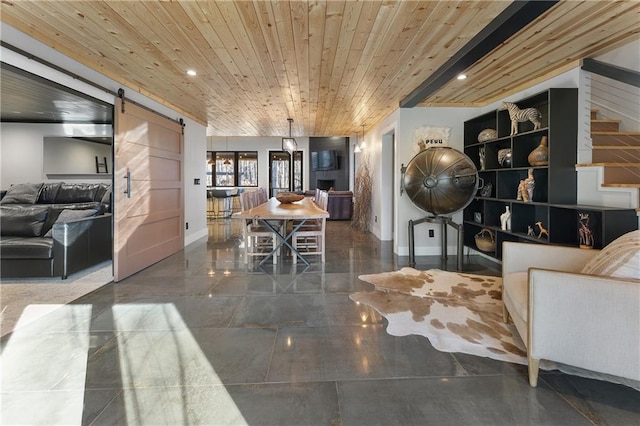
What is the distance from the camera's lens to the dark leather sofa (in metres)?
3.57

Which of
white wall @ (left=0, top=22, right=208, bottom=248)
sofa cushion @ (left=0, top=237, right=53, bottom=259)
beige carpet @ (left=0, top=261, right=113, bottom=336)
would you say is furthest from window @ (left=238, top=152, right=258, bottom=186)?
sofa cushion @ (left=0, top=237, right=53, bottom=259)

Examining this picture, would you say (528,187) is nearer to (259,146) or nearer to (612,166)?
(612,166)

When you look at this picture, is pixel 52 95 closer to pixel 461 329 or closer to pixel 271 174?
pixel 461 329

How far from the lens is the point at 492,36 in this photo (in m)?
2.38

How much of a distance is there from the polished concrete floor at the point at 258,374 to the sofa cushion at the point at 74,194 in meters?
A: 2.35

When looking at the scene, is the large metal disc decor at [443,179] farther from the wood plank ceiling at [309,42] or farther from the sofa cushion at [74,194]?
the sofa cushion at [74,194]

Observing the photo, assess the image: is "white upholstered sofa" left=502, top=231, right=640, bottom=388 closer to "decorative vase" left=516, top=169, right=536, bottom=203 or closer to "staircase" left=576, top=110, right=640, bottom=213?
"staircase" left=576, top=110, right=640, bottom=213

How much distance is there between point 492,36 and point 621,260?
1774 mm

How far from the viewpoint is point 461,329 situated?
2.30m

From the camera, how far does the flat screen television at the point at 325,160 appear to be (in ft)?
32.5

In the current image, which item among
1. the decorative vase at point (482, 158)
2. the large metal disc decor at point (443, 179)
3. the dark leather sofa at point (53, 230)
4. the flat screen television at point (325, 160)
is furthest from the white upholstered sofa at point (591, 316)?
the flat screen television at point (325, 160)

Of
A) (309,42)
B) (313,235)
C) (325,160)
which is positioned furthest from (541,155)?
(325,160)

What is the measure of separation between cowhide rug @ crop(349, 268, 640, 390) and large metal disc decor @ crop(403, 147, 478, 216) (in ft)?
2.82

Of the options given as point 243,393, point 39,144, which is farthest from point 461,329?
point 39,144
